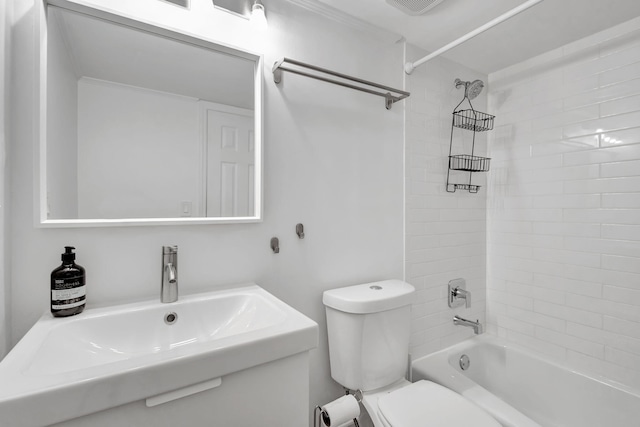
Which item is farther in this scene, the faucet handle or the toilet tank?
the faucet handle

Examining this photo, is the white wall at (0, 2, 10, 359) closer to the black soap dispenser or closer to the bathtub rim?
the black soap dispenser

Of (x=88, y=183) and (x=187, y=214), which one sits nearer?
(x=88, y=183)

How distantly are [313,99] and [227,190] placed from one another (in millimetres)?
590

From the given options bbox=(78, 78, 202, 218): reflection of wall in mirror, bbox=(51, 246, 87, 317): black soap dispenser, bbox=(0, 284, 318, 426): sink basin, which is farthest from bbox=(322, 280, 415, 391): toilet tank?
bbox=(51, 246, 87, 317): black soap dispenser

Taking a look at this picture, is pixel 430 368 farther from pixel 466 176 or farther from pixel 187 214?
pixel 187 214

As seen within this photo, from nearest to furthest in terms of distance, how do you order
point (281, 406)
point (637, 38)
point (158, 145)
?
point (281, 406) → point (158, 145) → point (637, 38)

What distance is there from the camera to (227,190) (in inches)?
47.3

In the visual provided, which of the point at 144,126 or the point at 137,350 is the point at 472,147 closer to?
the point at 144,126

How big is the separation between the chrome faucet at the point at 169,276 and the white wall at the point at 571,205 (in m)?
2.03

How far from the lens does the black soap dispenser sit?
85 centimetres

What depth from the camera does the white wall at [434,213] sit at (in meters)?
1.73

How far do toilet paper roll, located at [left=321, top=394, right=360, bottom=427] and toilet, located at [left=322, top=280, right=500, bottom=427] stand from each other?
0.13 m

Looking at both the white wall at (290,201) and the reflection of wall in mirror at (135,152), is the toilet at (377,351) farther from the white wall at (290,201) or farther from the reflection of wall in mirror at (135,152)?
the reflection of wall in mirror at (135,152)

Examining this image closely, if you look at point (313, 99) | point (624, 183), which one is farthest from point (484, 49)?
point (313, 99)
